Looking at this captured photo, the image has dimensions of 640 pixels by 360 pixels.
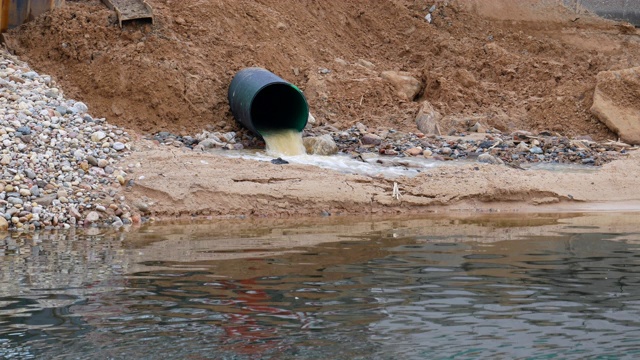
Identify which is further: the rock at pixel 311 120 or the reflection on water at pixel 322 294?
the rock at pixel 311 120

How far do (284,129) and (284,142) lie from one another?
59 cm

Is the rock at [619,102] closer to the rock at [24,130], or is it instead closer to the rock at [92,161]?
the rock at [92,161]

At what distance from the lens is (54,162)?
453 inches

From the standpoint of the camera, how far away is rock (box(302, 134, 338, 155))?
45.7ft

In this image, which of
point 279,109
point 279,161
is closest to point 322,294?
point 279,161

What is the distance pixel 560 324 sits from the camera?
5.88 meters

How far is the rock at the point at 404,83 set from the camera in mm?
17016

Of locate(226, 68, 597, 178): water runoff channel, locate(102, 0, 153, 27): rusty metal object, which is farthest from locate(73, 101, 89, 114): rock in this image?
locate(102, 0, 153, 27): rusty metal object

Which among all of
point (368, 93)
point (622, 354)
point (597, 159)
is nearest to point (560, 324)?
point (622, 354)

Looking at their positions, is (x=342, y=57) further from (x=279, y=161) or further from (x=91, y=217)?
(x=91, y=217)

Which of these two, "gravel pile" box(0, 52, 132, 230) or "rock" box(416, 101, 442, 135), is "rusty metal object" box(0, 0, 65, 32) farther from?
"rock" box(416, 101, 442, 135)

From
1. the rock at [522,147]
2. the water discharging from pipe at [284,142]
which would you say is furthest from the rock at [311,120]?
the rock at [522,147]

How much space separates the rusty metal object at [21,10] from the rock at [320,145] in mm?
4953

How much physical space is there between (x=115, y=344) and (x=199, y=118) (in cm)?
975
